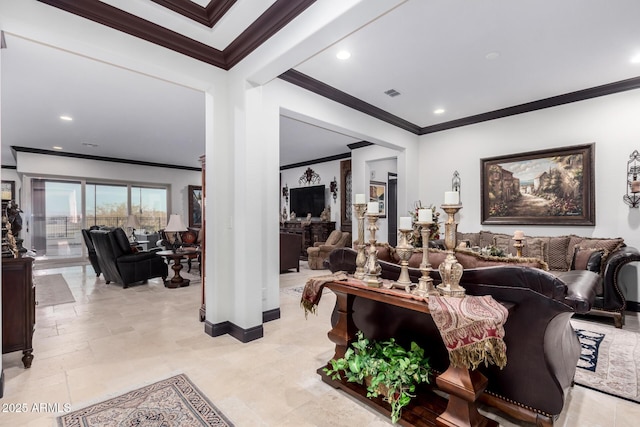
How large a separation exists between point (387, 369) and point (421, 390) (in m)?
0.35

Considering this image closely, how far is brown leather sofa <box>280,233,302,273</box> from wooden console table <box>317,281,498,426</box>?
417 cm

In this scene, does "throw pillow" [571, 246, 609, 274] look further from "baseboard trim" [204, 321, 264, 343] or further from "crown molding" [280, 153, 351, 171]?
"crown molding" [280, 153, 351, 171]

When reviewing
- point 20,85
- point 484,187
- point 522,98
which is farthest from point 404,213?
point 20,85

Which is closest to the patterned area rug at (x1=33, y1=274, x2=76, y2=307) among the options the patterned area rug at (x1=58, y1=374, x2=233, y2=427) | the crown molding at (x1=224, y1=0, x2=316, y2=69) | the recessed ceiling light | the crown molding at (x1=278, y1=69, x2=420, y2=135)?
the patterned area rug at (x1=58, y1=374, x2=233, y2=427)

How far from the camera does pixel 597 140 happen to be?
435 centimetres

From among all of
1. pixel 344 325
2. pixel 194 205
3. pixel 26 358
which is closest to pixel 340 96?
pixel 344 325

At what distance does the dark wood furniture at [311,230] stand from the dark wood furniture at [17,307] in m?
5.82

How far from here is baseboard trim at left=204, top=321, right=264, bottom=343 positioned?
10.1 ft

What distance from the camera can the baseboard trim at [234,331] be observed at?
3.06 m

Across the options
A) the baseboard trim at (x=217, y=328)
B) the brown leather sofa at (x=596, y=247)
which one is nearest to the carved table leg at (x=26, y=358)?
the baseboard trim at (x=217, y=328)

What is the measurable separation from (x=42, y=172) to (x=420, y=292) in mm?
9242

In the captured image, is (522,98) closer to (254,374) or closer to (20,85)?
(254,374)

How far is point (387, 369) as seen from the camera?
6.45 ft

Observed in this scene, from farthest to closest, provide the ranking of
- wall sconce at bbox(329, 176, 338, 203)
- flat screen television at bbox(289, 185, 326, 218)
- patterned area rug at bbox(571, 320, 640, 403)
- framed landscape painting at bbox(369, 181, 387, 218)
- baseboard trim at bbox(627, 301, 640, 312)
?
flat screen television at bbox(289, 185, 326, 218) → wall sconce at bbox(329, 176, 338, 203) → framed landscape painting at bbox(369, 181, 387, 218) → baseboard trim at bbox(627, 301, 640, 312) → patterned area rug at bbox(571, 320, 640, 403)
